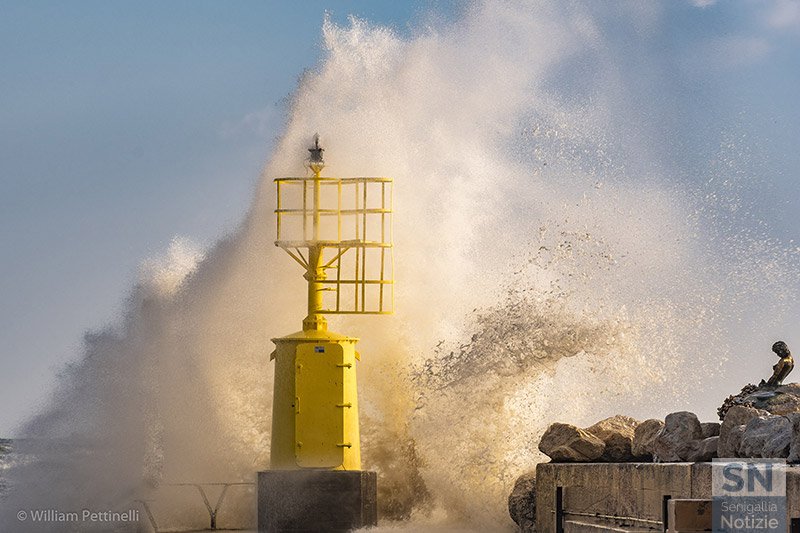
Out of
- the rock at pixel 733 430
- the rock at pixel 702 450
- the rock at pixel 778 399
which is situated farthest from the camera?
the rock at pixel 778 399

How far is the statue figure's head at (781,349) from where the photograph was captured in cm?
1545

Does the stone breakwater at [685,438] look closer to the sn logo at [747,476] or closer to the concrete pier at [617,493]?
the concrete pier at [617,493]

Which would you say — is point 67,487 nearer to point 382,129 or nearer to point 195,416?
point 195,416

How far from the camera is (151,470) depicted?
20.1m

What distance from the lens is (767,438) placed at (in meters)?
12.0

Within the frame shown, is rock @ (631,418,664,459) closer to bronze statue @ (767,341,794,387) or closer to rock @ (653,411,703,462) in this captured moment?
rock @ (653,411,703,462)

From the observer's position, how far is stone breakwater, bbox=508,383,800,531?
12.0 meters

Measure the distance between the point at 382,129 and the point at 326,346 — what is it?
17.4 feet

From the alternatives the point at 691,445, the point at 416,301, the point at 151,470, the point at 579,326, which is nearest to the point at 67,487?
the point at 151,470

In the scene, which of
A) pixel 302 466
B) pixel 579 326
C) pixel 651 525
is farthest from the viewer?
pixel 579 326

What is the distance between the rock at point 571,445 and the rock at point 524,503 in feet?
2.62
